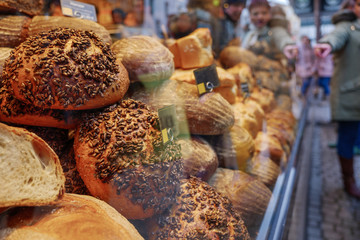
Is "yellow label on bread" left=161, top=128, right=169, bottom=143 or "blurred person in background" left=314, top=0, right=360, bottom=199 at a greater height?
"yellow label on bread" left=161, top=128, right=169, bottom=143

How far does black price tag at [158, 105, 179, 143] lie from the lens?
37.2 inches

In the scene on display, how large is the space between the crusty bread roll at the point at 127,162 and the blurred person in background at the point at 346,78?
2398 millimetres

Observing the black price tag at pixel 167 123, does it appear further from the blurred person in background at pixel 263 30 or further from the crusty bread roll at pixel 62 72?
the blurred person in background at pixel 263 30

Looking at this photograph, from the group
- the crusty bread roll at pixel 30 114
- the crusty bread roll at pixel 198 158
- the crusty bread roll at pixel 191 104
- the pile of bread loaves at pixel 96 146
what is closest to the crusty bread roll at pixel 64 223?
the pile of bread loaves at pixel 96 146

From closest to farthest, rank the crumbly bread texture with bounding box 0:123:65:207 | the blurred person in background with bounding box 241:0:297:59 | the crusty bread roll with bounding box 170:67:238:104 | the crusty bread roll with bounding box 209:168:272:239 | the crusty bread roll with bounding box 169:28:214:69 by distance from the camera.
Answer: the crumbly bread texture with bounding box 0:123:65:207
the crusty bread roll with bounding box 209:168:272:239
the crusty bread roll with bounding box 170:67:238:104
the crusty bread roll with bounding box 169:28:214:69
the blurred person in background with bounding box 241:0:297:59

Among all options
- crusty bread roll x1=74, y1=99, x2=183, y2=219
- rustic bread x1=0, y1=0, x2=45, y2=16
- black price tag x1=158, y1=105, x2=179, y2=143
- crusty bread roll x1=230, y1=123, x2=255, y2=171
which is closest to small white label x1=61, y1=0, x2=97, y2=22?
rustic bread x1=0, y1=0, x2=45, y2=16

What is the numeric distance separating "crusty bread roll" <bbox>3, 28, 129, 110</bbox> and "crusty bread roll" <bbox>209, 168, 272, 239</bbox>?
72cm

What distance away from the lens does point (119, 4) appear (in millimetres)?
3699

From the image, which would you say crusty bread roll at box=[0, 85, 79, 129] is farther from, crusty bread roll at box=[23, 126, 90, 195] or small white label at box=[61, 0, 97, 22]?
small white label at box=[61, 0, 97, 22]

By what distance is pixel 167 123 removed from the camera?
3.23 feet

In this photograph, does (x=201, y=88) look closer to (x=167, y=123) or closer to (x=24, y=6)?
(x=167, y=123)

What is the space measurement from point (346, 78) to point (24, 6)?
3.01m

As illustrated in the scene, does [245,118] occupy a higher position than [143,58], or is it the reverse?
[143,58]

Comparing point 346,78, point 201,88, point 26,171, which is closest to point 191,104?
point 201,88
